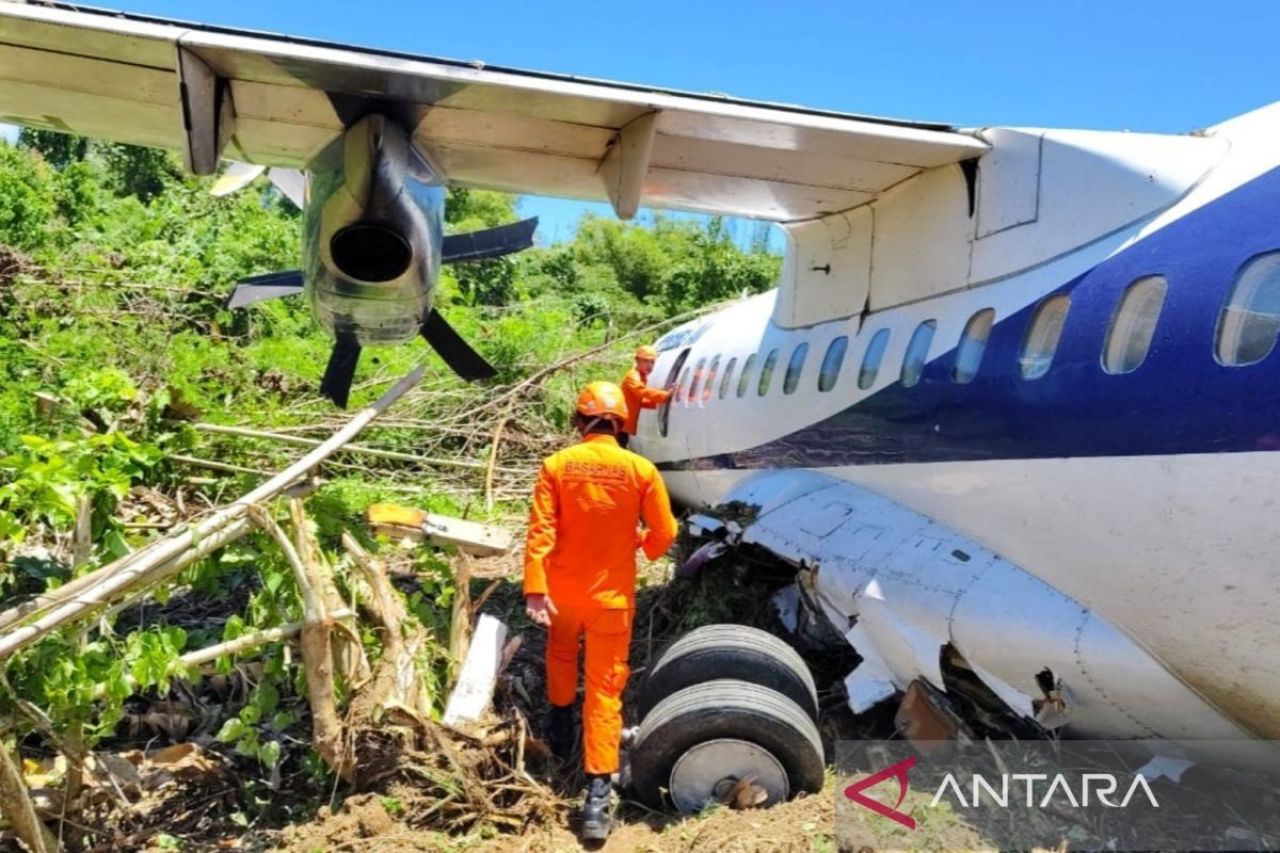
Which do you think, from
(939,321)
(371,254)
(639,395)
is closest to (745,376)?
(639,395)

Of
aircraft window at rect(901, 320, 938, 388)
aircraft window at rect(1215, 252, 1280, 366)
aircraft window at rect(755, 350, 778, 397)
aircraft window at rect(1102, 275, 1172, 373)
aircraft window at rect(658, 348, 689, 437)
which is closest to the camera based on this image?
aircraft window at rect(1215, 252, 1280, 366)

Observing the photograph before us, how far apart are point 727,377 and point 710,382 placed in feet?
1.37

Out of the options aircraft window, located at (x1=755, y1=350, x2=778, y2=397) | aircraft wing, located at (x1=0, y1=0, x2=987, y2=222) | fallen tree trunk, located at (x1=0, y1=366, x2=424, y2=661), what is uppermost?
aircraft wing, located at (x1=0, y1=0, x2=987, y2=222)

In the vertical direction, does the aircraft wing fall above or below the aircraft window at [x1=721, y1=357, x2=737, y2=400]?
above

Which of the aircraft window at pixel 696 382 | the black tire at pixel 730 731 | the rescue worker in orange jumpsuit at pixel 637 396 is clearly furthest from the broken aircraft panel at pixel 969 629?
the rescue worker in orange jumpsuit at pixel 637 396

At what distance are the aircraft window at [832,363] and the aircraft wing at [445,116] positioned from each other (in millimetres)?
1045

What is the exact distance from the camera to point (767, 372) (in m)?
8.25

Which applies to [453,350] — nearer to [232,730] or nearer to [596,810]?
[232,730]

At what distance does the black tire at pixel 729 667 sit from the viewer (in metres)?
5.06

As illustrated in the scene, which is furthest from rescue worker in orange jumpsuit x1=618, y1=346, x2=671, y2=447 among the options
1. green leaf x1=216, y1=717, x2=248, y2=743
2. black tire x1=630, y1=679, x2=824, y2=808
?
green leaf x1=216, y1=717, x2=248, y2=743

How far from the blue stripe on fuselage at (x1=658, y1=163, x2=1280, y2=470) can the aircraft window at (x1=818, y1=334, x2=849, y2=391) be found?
4.10ft

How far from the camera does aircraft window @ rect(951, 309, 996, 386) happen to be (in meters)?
5.33

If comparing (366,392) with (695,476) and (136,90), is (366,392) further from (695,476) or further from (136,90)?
(136,90)

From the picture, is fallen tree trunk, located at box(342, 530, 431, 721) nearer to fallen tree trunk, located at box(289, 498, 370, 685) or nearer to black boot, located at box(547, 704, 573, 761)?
fallen tree trunk, located at box(289, 498, 370, 685)
